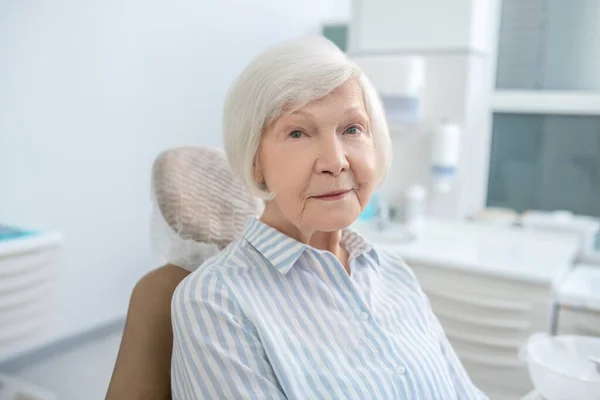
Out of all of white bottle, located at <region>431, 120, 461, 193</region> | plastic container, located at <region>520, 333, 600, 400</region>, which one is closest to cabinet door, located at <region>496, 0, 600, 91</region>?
white bottle, located at <region>431, 120, 461, 193</region>

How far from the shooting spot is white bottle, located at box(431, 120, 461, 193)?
2.36m

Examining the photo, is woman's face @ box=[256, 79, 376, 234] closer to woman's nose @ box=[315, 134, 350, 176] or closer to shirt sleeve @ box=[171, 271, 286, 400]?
woman's nose @ box=[315, 134, 350, 176]

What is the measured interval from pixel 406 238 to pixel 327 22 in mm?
1471

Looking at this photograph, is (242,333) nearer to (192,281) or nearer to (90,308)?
(192,281)

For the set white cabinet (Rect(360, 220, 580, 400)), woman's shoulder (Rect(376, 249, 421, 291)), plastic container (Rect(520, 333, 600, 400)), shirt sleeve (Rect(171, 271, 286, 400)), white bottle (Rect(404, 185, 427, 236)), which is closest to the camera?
shirt sleeve (Rect(171, 271, 286, 400))

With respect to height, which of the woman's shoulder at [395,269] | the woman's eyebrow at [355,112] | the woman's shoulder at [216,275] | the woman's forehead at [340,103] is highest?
the woman's forehead at [340,103]

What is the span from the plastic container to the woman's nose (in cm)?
60

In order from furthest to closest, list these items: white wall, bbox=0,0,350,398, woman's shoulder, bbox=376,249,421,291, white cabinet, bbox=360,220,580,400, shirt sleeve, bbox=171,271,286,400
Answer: white wall, bbox=0,0,350,398 < white cabinet, bbox=360,220,580,400 < woman's shoulder, bbox=376,249,421,291 < shirt sleeve, bbox=171,271,286,400

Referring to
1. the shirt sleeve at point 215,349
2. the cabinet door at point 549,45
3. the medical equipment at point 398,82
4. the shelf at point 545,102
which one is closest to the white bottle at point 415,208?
the medical equipment at point 398,82

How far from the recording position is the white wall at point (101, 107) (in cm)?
198

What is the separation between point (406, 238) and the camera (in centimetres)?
219

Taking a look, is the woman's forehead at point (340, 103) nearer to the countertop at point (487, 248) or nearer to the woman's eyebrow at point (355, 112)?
the woman's eyebrow at point (355, 112)

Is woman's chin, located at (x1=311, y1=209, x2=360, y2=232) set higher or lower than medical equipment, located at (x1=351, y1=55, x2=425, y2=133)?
lower

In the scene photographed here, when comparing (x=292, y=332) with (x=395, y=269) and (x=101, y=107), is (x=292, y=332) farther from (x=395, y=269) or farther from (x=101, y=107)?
(x=101, y=107)
